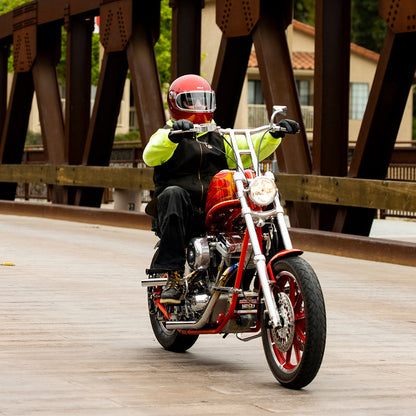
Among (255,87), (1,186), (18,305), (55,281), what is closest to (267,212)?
(18,305)

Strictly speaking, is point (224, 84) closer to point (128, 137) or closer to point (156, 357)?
point (156, 357)

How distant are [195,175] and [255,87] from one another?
53024 millimetres

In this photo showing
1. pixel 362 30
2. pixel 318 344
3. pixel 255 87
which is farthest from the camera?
pixel 362 30

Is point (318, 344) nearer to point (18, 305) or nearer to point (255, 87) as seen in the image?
point (18, 305)

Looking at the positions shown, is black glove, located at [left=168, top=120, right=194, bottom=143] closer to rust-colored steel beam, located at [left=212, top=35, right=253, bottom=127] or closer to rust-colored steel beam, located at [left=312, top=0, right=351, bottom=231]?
rust-colored steel beam, located at [left=312, top=0, right=351, bottom=231]

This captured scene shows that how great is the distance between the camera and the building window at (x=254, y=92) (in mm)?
59312

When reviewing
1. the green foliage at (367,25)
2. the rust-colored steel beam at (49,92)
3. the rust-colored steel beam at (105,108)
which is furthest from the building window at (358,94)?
the rust-colored steel beam at (105,108)

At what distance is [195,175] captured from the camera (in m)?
6.89

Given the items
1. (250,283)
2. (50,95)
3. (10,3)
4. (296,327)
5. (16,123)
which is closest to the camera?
(296,327)

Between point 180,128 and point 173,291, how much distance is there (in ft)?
3.44

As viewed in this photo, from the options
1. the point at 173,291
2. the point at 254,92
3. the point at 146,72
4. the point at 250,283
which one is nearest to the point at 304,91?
the point at 254,92

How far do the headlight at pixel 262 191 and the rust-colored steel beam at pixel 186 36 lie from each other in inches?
422

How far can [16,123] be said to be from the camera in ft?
74.6

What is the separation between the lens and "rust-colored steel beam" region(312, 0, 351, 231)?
13.4 meters
